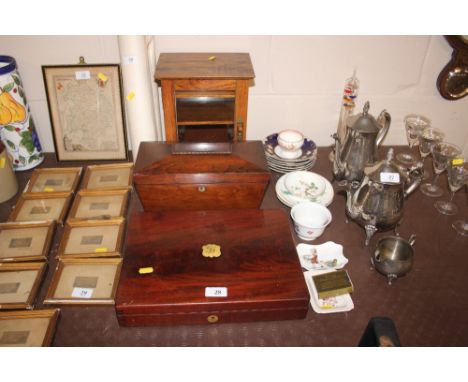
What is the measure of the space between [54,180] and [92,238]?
0.41m

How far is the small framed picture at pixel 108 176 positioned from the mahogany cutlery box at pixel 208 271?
0.30 metres

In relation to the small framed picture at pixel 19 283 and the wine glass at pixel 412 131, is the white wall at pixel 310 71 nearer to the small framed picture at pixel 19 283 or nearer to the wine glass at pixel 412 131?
the wine glass at pixel 412 131

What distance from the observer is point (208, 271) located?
1080mm

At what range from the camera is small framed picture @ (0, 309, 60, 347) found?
38.5 inches

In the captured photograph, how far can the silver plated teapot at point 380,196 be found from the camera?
1172 millimetres

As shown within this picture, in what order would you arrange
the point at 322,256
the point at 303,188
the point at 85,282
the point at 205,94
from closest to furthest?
1. the point at 85,282
2. the point at 322,256
3. the point at 205,94
4. the point at 303,188

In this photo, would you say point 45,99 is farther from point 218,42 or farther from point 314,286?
point 314,286

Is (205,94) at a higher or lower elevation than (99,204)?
higher

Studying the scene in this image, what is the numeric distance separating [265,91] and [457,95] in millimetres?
859

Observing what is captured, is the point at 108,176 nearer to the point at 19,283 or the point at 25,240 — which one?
the point at 25,240

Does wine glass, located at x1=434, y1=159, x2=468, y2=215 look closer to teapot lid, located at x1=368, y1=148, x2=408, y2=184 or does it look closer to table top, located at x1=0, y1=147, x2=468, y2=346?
table top, located at x1=0, y1=147, x2=468, y2=346

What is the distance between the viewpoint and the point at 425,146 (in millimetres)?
1551

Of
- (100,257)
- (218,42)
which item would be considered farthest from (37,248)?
(218,42)

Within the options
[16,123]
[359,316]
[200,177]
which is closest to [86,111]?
[16,123]
